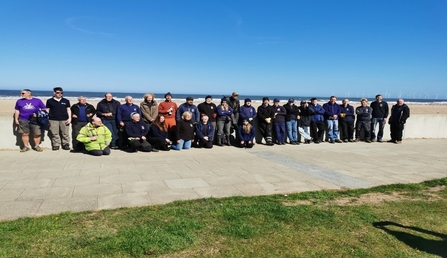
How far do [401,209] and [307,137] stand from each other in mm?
6957

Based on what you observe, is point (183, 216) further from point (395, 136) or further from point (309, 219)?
point (395, 136)

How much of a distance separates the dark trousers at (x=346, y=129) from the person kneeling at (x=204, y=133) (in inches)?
202

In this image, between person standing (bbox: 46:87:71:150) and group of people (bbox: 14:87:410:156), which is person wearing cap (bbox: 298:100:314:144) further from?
person standing (bbox: 46:87:71:150)

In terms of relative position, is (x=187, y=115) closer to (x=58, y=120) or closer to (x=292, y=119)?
(x=58, y=120)

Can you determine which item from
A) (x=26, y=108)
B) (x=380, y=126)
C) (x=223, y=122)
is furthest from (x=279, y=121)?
(x=26, y=108)

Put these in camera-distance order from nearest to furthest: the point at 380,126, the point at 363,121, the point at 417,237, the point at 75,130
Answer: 1. the point at 417,237
2. the point at 75,130
3. the point at 363,121
4. the point at 380,126

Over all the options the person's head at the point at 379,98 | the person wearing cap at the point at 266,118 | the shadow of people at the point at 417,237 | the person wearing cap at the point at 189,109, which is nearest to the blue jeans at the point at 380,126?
the person's head at the point at 379,98

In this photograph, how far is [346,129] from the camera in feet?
37.9

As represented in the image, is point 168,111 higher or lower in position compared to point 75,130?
higher

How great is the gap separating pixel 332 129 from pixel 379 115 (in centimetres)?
191

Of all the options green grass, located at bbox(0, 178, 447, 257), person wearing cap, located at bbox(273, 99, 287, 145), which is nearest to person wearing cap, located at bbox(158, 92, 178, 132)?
person wearing cap, located at bbox(273, 99, 287, 145)

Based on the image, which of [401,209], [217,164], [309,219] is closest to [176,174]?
[217,164]

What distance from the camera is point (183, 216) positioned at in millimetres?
3791

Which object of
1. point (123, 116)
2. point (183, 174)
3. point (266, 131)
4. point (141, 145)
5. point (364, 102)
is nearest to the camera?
point (183, 174)
